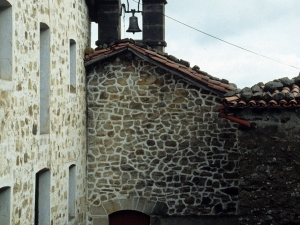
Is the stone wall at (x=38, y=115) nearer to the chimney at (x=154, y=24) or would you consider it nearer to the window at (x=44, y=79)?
the window at (x=44, y=79)

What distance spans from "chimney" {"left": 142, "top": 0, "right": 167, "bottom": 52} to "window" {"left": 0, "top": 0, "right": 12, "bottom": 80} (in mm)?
6544

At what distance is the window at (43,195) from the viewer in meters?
9.61

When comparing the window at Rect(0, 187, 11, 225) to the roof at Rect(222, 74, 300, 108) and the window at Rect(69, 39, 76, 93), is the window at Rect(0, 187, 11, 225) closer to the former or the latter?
the roof at Rect(222, 74, 300, 108)

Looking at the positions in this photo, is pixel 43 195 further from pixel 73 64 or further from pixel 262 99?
pixel 262 99

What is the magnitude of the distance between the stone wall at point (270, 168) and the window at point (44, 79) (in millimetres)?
3126

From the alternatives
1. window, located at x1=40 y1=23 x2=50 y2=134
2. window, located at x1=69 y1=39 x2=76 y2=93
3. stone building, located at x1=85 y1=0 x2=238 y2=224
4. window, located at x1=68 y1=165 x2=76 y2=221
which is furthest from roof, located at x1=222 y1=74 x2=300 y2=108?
window, located at x1=68 y1=165 x2=76 y2=221

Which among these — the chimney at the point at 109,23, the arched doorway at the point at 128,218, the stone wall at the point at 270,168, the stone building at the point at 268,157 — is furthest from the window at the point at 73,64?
the stone wall at the point at 270,168

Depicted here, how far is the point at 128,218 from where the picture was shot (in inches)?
500

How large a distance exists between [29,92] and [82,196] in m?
4.13

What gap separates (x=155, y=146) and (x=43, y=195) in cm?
340

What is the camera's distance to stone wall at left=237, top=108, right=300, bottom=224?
8680mm

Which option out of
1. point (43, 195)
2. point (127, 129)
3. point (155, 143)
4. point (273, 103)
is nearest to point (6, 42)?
point (43, 195)

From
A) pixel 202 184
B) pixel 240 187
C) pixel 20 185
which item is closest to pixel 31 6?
pixel 20 185

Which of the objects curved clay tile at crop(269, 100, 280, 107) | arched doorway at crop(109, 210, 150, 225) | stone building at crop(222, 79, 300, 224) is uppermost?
curved clay tile at crop(269, 100, 280, 107)
